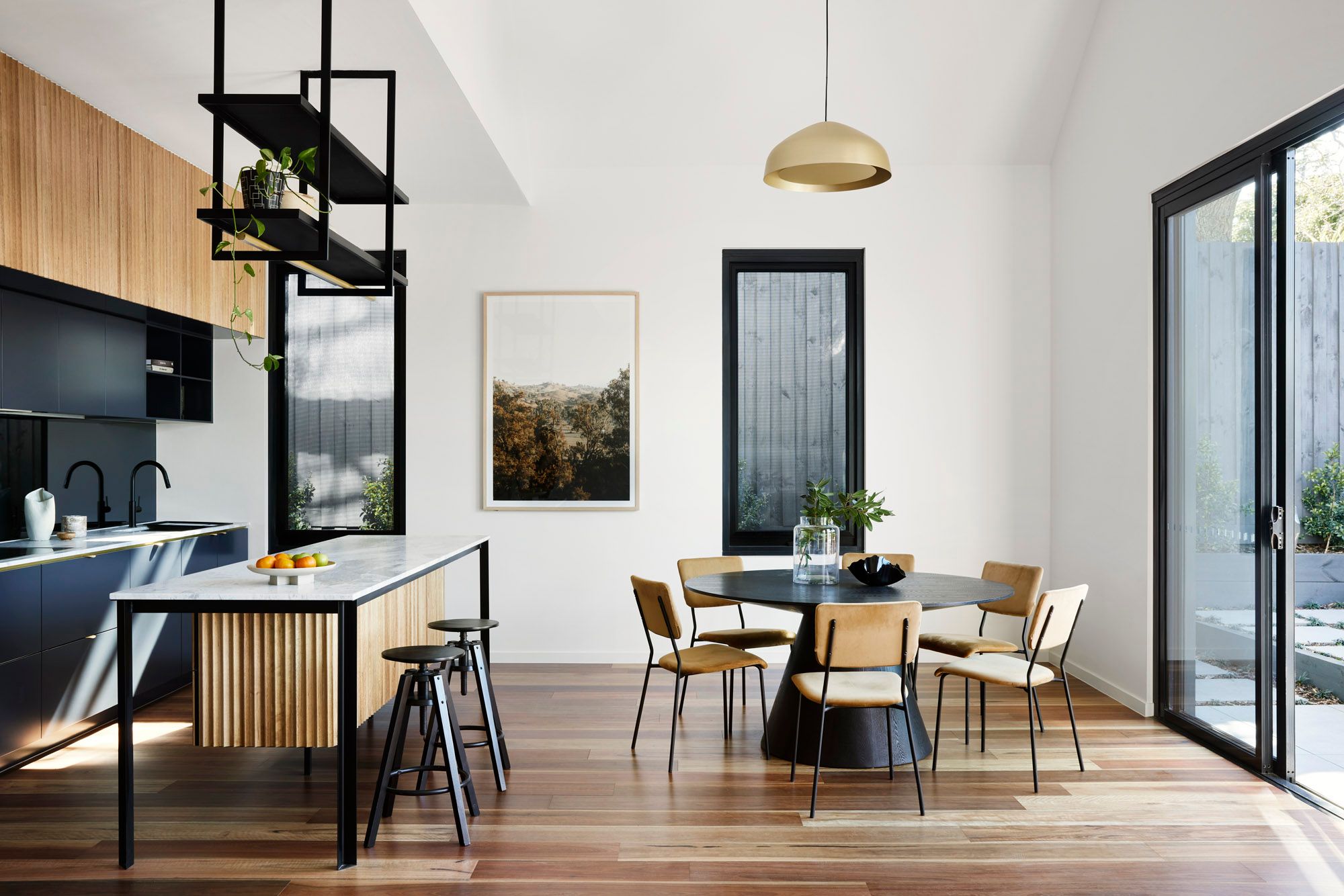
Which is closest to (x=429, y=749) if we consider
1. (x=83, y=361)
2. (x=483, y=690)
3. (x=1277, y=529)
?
(x=483, y=690)

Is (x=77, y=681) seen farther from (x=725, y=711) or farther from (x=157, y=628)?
(x=725, y=711)

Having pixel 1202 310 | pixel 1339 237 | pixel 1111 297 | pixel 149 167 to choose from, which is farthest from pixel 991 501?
pixel 149 167

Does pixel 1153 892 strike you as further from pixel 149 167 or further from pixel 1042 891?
pixel 149 167

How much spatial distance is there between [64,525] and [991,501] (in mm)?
5504

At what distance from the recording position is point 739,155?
6012 millimetres

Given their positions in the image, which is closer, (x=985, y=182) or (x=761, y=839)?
(x=761, y=839)

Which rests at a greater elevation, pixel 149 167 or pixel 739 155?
pixel 739 155

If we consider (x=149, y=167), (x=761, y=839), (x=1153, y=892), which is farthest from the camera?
(x=149, y=167)

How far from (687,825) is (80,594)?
10.1ft

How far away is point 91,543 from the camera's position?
4613 millimetres

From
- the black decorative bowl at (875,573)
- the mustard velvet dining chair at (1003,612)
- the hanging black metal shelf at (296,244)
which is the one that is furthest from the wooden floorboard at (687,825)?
the hanging black metal shelf at (296,244)

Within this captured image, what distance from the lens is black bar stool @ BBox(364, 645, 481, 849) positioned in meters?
3.14

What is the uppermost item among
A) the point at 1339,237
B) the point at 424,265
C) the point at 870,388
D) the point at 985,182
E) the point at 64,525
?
the point at 985,182

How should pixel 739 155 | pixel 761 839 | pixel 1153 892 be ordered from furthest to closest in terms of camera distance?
pixel 739 155
pixel 761 839
pixel 1153 892
